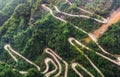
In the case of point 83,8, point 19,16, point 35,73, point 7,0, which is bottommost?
point 35,73

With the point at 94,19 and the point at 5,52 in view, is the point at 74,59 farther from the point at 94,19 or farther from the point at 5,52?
the point at 5,52

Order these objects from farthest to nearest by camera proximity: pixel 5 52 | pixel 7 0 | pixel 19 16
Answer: pixel 7 0
pixel 19 16
pixel 5 52

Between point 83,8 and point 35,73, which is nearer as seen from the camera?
point 35,73

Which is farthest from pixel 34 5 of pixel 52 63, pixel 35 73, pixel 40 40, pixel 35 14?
pixel 35 73

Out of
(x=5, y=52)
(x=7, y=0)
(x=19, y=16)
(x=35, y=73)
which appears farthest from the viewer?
(x=7, y=0)

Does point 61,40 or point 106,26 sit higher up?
point 61,40

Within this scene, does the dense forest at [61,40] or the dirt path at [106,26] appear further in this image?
the dirt path at [106,26]

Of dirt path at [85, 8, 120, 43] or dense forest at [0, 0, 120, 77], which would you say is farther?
dirt path at [85, 8, 120, 43]

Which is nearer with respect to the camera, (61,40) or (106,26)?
(106,26)
